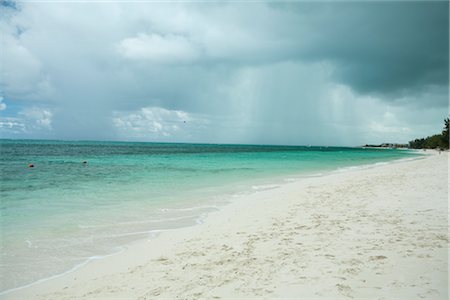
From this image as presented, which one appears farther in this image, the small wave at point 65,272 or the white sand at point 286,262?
the small wave at point 65,272

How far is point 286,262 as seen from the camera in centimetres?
595

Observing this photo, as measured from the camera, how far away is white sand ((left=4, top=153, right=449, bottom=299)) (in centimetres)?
489

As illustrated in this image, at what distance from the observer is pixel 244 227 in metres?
9.30

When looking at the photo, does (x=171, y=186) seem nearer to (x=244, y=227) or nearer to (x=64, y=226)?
(x=64, y=226)

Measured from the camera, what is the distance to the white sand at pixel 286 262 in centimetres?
489

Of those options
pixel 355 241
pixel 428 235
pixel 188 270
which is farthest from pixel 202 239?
pixel 428 235

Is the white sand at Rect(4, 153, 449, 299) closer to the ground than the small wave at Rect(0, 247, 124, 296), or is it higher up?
higher up

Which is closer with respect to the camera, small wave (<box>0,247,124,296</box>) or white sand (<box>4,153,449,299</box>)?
white sand (<box>4,153,449,299</box>)

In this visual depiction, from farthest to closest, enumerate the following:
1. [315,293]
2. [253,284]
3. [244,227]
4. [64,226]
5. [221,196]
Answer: [221,196] < [64,226] < [244,227] < [253,284] < [315,293]

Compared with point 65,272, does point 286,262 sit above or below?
above

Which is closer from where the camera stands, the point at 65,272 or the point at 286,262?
the point at 286,262

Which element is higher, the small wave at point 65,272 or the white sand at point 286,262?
the white sand at point 286,262

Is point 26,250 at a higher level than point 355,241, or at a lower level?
lower

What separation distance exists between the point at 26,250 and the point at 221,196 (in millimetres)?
10101
